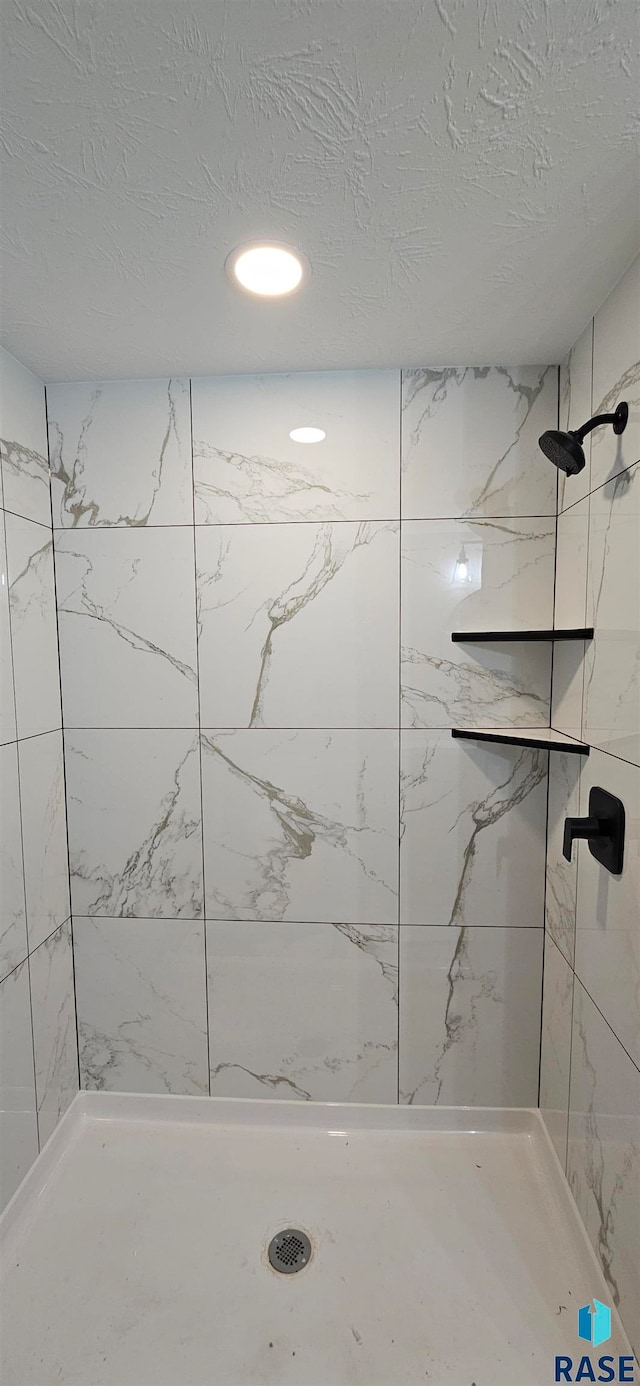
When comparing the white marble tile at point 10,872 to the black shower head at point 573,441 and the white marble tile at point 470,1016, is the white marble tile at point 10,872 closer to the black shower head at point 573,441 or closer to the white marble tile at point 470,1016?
the white marble tile at point 470,1016

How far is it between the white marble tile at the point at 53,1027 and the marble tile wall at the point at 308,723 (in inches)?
2.4

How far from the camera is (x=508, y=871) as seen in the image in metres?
1.39

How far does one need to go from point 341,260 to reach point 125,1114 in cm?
205

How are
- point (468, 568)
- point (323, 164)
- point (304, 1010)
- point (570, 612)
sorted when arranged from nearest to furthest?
point (323, 164)
point (570, 612)
point (468, 568)
point (304, 1010)

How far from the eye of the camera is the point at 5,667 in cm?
121

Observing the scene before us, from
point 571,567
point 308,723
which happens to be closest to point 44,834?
point 308,723

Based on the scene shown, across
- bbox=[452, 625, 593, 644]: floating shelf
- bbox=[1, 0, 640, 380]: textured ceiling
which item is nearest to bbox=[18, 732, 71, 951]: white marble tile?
bbox=[1, 0, 640, 380]: textured ceiling

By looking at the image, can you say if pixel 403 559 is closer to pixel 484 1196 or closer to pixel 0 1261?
pixel 484 1196

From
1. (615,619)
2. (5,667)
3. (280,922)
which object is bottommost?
(280,922)

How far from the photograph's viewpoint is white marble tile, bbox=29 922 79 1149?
1323 mm

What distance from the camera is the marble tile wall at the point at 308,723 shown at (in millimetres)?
1334

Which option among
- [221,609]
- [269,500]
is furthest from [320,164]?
[221,609]

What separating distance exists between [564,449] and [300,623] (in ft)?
2.20

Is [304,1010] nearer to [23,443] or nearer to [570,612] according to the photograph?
[570,612]
